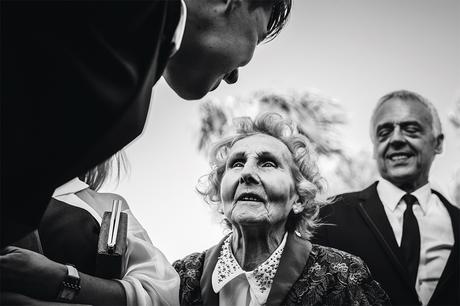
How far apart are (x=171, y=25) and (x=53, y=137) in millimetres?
242

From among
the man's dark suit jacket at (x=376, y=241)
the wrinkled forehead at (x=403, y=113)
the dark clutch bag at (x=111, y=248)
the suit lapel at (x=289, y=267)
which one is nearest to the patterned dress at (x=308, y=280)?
the suit lapel at (x=289, y=267)

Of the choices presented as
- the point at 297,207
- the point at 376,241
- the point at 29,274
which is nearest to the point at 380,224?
the point at 376,241

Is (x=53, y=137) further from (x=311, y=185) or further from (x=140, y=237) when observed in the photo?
(x=311, y=185)

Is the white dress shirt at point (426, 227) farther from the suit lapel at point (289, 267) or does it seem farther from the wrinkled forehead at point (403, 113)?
the suit lapel at point (289, 267)

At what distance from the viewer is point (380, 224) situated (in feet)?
7.79

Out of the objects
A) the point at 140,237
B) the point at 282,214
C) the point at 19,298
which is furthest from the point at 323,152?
the point at 19,298

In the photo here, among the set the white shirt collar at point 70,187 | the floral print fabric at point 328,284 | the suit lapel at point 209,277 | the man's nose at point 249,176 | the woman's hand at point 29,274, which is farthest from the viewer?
the man's nose at point 249,176

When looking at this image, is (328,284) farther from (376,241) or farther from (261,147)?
(261,147)

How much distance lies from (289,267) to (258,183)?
1.30 ft

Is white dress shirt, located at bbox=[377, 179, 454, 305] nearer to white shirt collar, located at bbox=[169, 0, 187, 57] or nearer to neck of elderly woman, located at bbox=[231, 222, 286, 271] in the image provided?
neck of elderly woman, located at bbox=[231, 222, 286, 271]

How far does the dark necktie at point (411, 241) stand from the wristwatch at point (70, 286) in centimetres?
148

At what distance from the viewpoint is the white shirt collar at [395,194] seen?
2492 millimetres

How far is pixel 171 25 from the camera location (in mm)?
729

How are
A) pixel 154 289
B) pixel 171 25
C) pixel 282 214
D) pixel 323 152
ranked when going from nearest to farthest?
pixel 171 25 → pixel 154 289 → pixel 282 214 → pixel 323 152
